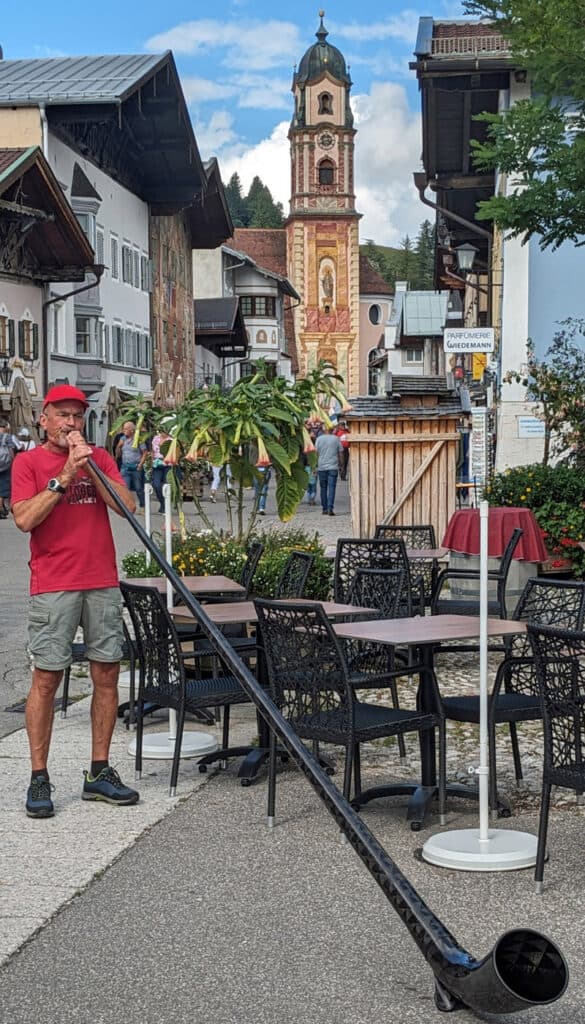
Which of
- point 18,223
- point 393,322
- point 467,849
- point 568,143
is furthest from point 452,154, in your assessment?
point 393,322

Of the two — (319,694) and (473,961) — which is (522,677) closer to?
(319,694)

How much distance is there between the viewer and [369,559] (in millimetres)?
10992

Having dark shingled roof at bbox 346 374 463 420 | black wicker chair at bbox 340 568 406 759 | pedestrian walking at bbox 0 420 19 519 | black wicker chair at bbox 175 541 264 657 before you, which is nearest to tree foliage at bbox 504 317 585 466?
dark shingled roof at bbox 346 374 463 420

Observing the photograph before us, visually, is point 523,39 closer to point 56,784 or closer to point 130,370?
point 56,784

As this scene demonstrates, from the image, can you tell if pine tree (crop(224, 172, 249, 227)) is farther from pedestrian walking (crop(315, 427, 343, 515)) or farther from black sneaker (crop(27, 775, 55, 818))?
black sneaker (crop(27, 775, 55, 818))

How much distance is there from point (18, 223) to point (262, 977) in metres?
32.4

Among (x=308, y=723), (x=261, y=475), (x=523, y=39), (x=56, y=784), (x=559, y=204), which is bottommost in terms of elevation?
(x=56, y=784)

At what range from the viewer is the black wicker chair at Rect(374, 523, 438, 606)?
486 inches

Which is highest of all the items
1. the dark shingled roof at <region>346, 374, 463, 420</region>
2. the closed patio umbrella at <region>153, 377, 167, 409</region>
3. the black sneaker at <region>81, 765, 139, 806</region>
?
the closed patio umbrella at <region>153, 377, 167, 409</region>

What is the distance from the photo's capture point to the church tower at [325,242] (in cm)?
11631

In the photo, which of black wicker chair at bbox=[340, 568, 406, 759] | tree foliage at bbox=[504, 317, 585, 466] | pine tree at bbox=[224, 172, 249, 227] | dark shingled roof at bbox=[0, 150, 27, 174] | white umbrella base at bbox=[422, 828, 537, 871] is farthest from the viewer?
pine tree at bbox=[224, 172, 249, 227]

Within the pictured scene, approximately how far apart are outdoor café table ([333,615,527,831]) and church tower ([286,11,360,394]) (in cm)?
10774

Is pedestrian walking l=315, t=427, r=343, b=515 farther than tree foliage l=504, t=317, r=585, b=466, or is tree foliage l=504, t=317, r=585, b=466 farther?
pedestrian walking l=315, t=427, r=343, b=515

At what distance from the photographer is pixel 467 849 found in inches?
237
